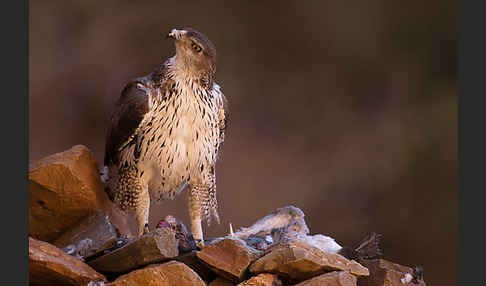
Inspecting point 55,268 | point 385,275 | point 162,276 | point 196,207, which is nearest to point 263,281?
point 162,276

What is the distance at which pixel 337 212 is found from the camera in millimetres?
3637

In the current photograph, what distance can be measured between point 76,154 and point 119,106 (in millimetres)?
329

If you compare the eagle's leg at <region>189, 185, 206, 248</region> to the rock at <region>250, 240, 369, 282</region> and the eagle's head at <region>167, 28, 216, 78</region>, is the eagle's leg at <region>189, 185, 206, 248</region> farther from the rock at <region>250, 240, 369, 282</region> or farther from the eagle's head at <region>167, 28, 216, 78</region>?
the rock at <region>250, 240, 369, 282</region>

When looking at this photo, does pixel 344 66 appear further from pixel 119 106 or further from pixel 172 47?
pixel 119 106

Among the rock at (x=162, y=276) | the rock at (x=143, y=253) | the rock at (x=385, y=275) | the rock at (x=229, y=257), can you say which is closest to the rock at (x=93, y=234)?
the rock at (x=143, y=253)

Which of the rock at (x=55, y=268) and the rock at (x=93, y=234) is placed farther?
the rock at (x=93, y=234)

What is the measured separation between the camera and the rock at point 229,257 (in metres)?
2.50

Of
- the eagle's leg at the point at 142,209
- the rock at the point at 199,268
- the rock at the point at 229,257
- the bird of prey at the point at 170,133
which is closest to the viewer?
the rock at the point at 229,257

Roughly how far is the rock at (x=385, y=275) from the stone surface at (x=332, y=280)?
0.80 ft

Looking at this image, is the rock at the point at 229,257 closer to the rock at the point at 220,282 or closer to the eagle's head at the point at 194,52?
the rock at the point at 220,282

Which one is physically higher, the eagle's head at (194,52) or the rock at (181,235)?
the eagle's head at (194,52)

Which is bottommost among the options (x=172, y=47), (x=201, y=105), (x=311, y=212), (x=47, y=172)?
(x=311, y=212)

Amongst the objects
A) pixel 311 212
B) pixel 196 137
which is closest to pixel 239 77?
pixel 196 137

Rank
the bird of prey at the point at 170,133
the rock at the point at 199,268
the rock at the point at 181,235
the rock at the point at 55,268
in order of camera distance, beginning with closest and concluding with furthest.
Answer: the rock at the point at 55,268 → the rock at the point at 199,268 → the rock at the point at 181,235 → the bird of prey at the point at 170,133
